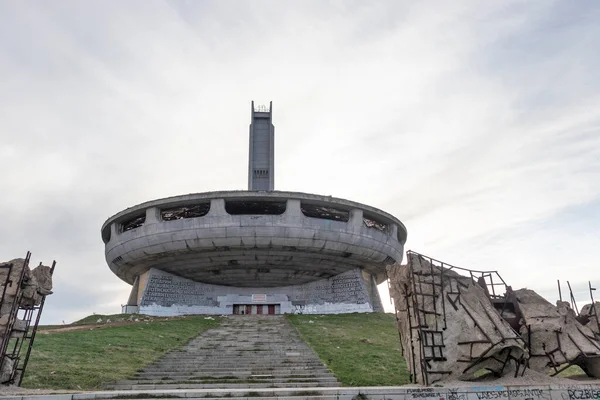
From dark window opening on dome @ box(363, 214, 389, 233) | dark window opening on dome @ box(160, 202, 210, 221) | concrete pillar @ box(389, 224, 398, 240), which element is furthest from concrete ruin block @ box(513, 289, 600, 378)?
dark window opening on dome @ box(160, 202, 210, 221)

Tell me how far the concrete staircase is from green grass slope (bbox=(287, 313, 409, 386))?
638 mm

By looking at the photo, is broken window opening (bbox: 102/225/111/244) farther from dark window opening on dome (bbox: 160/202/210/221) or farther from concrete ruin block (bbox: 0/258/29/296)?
concrete ruin block (bbox: 0/258/29/296)

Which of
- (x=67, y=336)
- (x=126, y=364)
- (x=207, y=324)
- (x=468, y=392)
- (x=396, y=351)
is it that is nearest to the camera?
(x=468, y=392)

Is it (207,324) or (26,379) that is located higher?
(207,324)

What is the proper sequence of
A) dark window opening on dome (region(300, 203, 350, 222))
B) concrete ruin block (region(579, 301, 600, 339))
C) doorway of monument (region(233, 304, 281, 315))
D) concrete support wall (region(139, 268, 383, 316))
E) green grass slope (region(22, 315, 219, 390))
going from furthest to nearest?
doorway of monument (region(233, 304, 281, 315))
concrete support wall (region(139, 268, 383, 316))
dark window opening on dome (region(300, 203, 350, 222))
green grass slope (region(22, 315, 219, 390))
concrete ruin block (region(579, 301, 600, 339))

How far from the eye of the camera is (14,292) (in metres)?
11.4

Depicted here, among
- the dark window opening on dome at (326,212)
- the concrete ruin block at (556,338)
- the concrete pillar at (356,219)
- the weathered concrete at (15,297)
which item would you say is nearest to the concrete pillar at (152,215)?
the dark window opening on dome at (326,212)

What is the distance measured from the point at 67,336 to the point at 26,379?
8852mm

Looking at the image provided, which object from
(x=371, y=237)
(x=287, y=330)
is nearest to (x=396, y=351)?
(x=287, y=330)

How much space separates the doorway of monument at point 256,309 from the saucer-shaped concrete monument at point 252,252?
83 mm

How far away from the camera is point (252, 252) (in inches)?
1339

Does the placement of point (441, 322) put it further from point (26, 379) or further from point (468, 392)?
point (26, 379)

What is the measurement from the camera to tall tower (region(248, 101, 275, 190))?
158ft

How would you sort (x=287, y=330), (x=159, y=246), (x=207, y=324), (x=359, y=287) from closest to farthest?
(x=287, y=330), (x=207, y=324), (x=159, y=246), (x=359, y=287)
